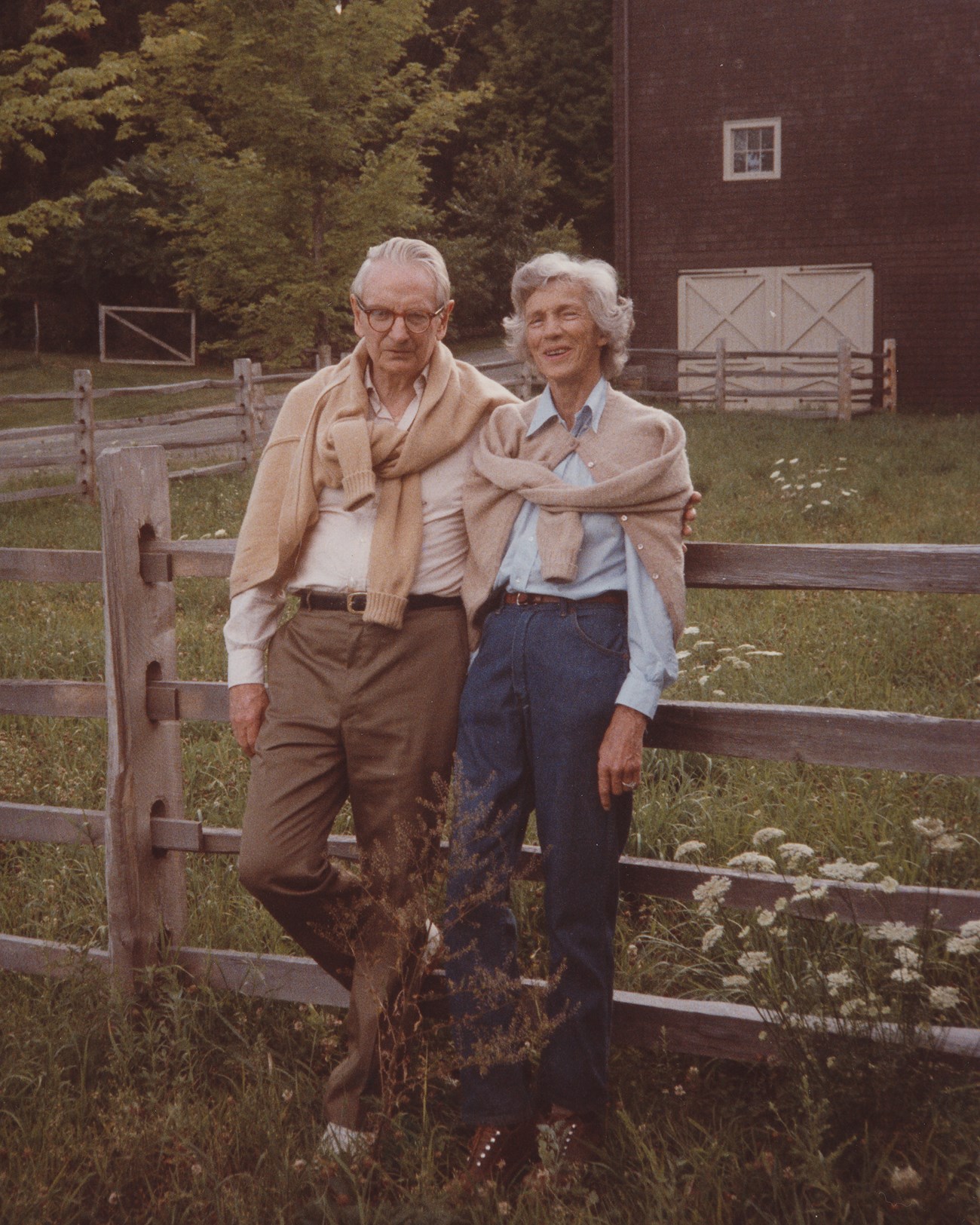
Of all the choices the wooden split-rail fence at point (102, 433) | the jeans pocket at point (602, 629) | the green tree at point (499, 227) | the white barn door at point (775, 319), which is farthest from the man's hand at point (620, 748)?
the green tree at point (499, 227)

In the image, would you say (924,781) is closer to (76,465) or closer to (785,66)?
(76,465)

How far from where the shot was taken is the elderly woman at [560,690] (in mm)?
3107

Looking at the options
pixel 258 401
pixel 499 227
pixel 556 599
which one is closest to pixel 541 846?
pixel 556 599

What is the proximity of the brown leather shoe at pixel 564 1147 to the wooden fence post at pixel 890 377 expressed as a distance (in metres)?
20.6

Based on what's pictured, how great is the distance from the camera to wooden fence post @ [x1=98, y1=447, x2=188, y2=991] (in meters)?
3.96

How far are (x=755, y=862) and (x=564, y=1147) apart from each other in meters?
0.80

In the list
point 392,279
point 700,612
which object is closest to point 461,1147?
point 392,279

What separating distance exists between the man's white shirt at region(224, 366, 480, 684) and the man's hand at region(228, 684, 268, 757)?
0.82 feet

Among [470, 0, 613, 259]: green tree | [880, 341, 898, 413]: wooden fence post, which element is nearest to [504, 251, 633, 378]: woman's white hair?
[880, 341, 898, 413]: wooden fence post

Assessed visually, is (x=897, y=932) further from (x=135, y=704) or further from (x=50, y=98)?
(x=50, y=98)

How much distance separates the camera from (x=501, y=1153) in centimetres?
314

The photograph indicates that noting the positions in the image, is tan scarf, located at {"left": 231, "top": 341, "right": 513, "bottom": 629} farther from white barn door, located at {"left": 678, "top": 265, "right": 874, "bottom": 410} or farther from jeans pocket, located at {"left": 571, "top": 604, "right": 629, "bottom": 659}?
white barn door, located at {"left": 678, "top": 265, "right": 874, "bottom": 410}

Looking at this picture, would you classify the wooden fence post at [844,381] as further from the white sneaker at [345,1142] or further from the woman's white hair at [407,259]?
the white sneaker at [345,1142]

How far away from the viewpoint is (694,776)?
5.23 metres
